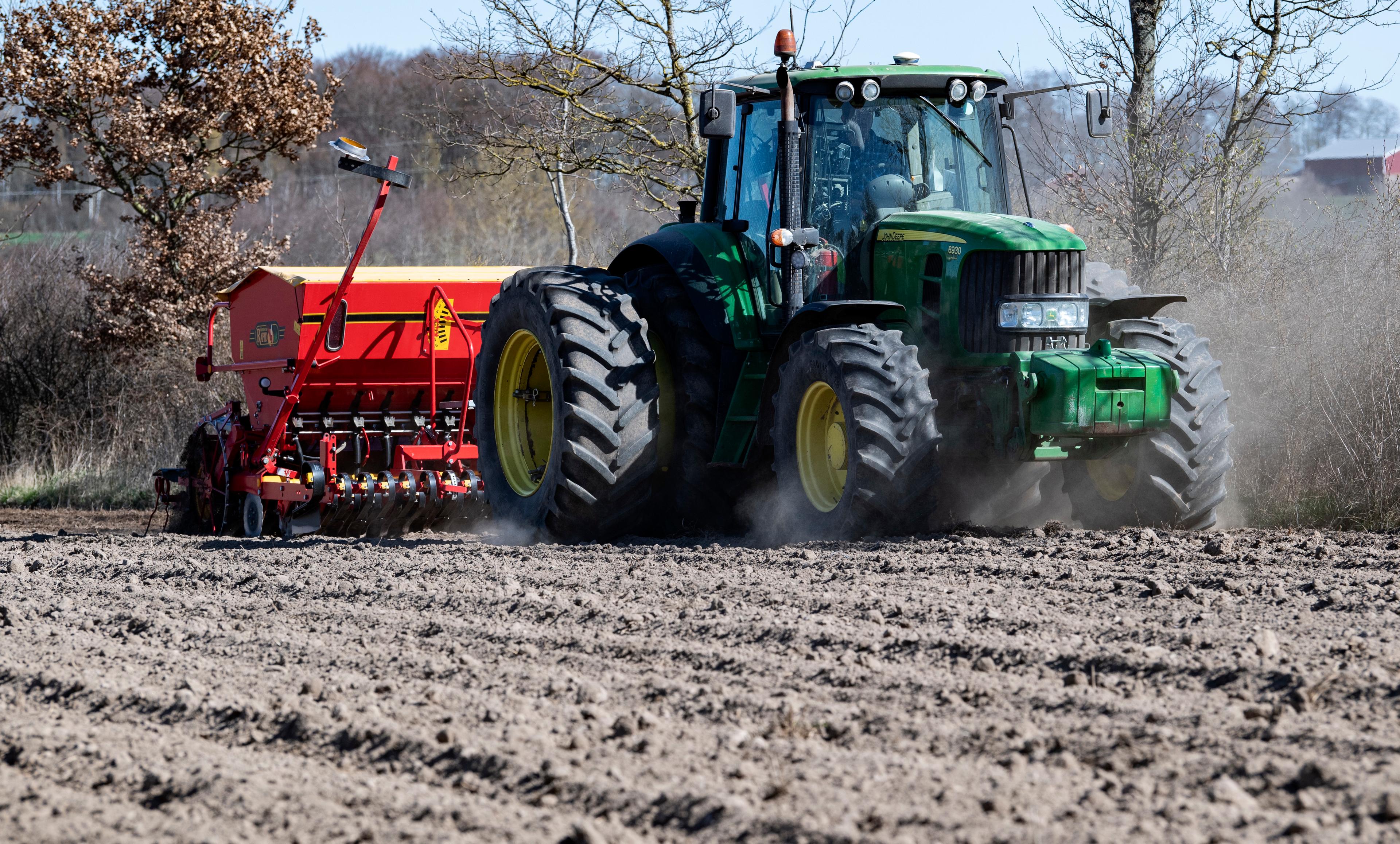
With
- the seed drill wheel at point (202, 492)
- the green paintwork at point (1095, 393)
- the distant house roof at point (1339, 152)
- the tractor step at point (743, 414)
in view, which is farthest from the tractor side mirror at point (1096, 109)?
the distant house roof at point (1339, 152)

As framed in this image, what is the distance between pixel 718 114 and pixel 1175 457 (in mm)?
2693

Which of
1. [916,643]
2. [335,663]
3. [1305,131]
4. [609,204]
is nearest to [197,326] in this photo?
[335,663]

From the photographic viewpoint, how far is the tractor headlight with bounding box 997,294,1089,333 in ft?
23.7

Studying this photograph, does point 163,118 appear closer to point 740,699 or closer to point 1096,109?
point 1096,109

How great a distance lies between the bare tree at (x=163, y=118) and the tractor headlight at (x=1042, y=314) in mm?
8827

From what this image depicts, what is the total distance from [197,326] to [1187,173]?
9.43 meters

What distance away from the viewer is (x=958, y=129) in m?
7.88

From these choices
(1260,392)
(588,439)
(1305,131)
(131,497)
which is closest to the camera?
(588,439)

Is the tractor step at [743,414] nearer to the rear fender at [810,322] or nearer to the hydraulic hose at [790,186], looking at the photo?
the rear fender at [810,322]

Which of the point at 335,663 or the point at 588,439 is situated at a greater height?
the point at 588,439

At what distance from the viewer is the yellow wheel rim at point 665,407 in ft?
26.0

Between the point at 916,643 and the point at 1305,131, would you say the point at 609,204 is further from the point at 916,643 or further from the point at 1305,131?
the point at 1305,131

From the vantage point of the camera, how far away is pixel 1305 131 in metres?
79.2

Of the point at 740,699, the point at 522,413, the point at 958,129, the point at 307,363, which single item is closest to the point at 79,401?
the point at 307,363
